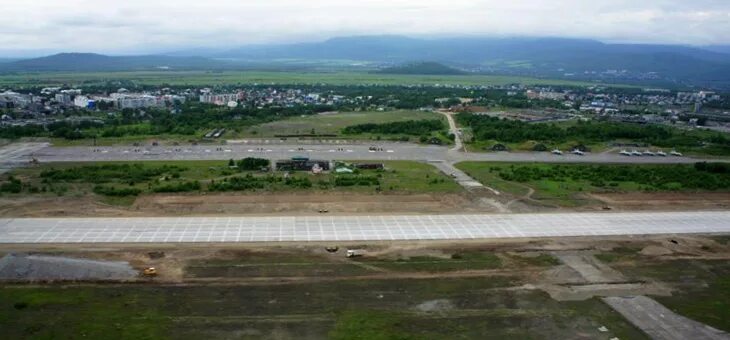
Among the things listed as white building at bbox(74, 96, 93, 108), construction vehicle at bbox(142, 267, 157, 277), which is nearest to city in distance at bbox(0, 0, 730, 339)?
construction vehicle at bbox(142, 267, 157, 277)

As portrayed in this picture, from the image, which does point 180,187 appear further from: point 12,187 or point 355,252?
point 355,252

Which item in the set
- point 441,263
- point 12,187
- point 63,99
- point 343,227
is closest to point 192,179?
point 12,187

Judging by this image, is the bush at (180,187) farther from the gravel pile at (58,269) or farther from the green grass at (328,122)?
the green grass at (328,122)

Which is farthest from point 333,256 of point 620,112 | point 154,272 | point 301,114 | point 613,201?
point 620,112

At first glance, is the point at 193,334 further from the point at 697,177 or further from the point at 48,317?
the point at 697,177

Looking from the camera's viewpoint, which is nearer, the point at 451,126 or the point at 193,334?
the point at 193,334

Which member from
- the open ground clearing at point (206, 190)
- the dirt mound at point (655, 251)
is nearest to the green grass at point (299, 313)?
the dirt mound at point (655, 251)

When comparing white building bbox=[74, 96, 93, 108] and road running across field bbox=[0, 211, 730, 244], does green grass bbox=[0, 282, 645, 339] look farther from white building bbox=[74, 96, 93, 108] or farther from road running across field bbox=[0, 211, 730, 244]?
white building bbox=[74, 96, 93, 108]
